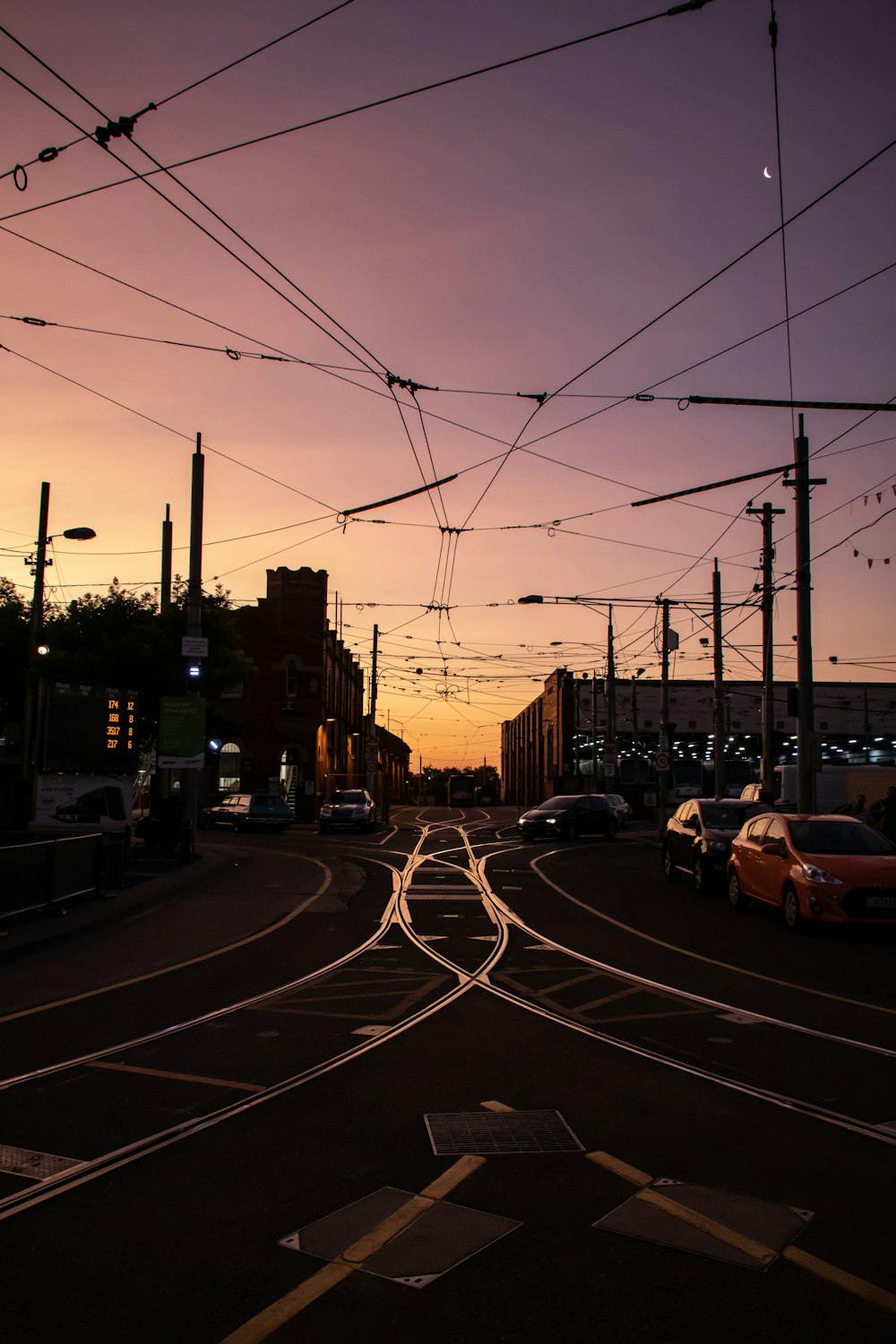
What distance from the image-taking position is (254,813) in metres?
43.5

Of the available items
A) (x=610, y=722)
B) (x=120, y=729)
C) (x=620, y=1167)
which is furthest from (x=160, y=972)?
(x=610, y=722)

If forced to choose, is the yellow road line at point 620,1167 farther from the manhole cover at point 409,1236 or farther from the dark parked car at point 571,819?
the dark parked car at point 571,819

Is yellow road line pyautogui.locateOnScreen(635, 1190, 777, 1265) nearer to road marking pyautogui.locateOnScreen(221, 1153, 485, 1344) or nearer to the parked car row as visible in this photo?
road marking pyautogui.locateOnScreen(221, 1153, 485, 1344)

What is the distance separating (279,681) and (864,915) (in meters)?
48.5

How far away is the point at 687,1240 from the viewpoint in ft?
14.0

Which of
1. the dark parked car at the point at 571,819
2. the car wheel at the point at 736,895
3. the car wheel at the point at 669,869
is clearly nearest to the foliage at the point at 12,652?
the dark parked car at the point at 571,819

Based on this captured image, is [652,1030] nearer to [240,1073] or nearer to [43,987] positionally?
[240,1073]

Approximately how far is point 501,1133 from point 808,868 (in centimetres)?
941

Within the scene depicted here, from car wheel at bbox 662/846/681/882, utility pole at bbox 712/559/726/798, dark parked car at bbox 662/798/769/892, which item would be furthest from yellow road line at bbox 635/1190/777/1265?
utility pole at bbox 712/559/726/798

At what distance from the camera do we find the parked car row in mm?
13477

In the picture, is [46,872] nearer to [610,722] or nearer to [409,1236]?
[409,1236]

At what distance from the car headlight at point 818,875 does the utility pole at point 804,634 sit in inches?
264

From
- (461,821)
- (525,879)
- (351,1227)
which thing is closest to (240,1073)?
(351,1227)

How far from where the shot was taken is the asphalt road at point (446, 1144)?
3.82 m
